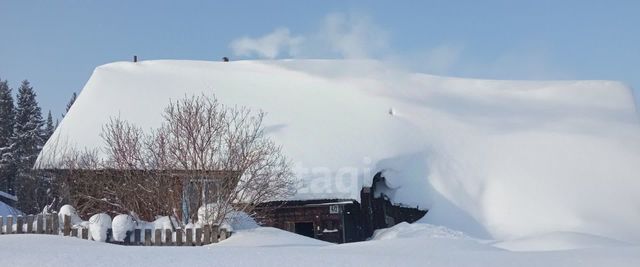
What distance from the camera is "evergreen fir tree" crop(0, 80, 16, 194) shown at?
152 feet

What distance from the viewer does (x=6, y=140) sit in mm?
48312

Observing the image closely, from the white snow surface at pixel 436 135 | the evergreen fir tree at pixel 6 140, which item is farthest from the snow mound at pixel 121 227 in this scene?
the evergreen fir tree at pixel 6 140

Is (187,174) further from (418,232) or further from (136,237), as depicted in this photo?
(418,232)

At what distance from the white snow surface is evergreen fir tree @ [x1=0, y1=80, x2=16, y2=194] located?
24605 millimetres

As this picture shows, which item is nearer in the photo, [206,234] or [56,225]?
[206,234]

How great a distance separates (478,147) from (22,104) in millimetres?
39348

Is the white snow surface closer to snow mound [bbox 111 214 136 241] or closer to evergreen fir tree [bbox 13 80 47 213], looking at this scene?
snow mound [bbox 111 214 136 241]

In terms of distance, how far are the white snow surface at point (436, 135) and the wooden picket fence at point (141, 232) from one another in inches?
247

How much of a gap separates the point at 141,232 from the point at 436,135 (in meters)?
12.4

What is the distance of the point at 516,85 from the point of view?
28.3 meters

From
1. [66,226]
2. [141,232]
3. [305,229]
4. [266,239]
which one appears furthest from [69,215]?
[305,229]

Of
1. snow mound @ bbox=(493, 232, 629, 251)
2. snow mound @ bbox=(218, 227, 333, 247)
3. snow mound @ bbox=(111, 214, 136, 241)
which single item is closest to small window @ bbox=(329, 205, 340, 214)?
snow mound @ bbox=(493, 232, 629, 251)

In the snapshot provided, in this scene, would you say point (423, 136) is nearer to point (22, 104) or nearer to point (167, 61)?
point (167, 61)

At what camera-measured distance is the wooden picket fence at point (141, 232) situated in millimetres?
12469
